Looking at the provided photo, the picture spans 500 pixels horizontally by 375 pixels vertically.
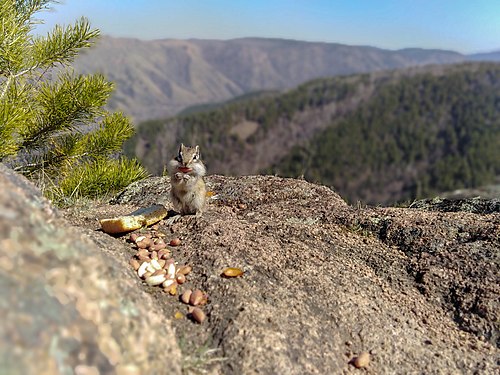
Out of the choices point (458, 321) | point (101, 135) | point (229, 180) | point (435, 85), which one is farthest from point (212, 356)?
point (435, 85)

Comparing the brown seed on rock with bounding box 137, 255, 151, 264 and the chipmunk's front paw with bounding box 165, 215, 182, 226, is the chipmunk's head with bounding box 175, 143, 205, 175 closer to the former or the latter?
the chipmunk's front paw with bounding box 165, 215, 182, 226

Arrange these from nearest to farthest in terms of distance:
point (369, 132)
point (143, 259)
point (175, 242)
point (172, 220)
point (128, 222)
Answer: point (143, 259), point (175, 242), point (128, 222), point (172, 220), point (369, 132)

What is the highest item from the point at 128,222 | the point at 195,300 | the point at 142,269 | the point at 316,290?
the point at 128,222

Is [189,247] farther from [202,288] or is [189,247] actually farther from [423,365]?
[423,365]

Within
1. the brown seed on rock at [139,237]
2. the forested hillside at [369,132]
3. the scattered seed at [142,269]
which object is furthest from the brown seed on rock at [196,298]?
the forested hillside at [369,132]

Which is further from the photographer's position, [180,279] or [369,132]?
[369,132]

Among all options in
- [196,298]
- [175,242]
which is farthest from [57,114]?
[196,298]

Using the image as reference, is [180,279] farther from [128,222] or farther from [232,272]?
[128,222]
